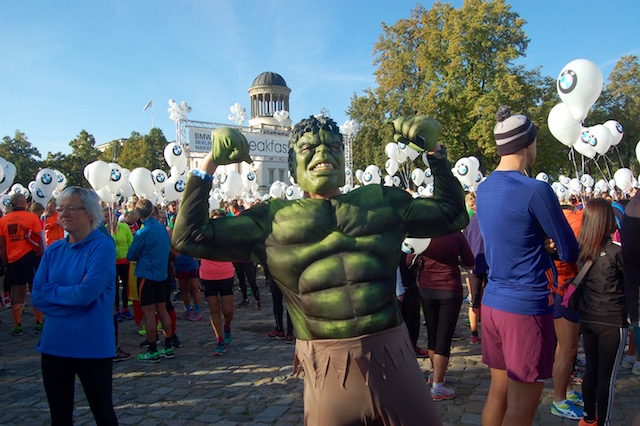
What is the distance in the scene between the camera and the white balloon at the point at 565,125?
26.7ft

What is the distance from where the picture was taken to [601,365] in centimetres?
331

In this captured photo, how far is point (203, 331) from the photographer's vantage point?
7.32 meters

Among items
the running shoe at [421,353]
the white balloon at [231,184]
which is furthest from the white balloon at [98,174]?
the running shoe at [421,353]

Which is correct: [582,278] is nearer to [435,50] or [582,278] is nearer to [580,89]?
[580,89]

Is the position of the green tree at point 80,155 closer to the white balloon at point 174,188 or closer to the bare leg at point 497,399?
the white balloon at point 174,188

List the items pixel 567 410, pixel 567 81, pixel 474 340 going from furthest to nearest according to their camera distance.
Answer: pixel 567 81, pixel 474 340, pixel 567 410

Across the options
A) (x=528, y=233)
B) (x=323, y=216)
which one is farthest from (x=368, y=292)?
(x=528, y=233)

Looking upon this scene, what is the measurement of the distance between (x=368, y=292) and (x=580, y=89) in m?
6.58

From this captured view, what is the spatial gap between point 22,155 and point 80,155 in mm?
4463

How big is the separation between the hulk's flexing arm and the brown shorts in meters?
0.06

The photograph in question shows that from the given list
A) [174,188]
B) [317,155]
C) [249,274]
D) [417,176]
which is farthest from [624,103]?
[317,155]

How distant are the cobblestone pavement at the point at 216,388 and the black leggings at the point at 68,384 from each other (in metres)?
1.25

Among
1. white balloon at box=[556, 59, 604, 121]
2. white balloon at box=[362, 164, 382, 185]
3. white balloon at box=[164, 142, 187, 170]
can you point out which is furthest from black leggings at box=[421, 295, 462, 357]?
white balloon at box=[362, 164, 382, 185]

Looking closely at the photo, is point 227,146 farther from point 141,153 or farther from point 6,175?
point 141,153
